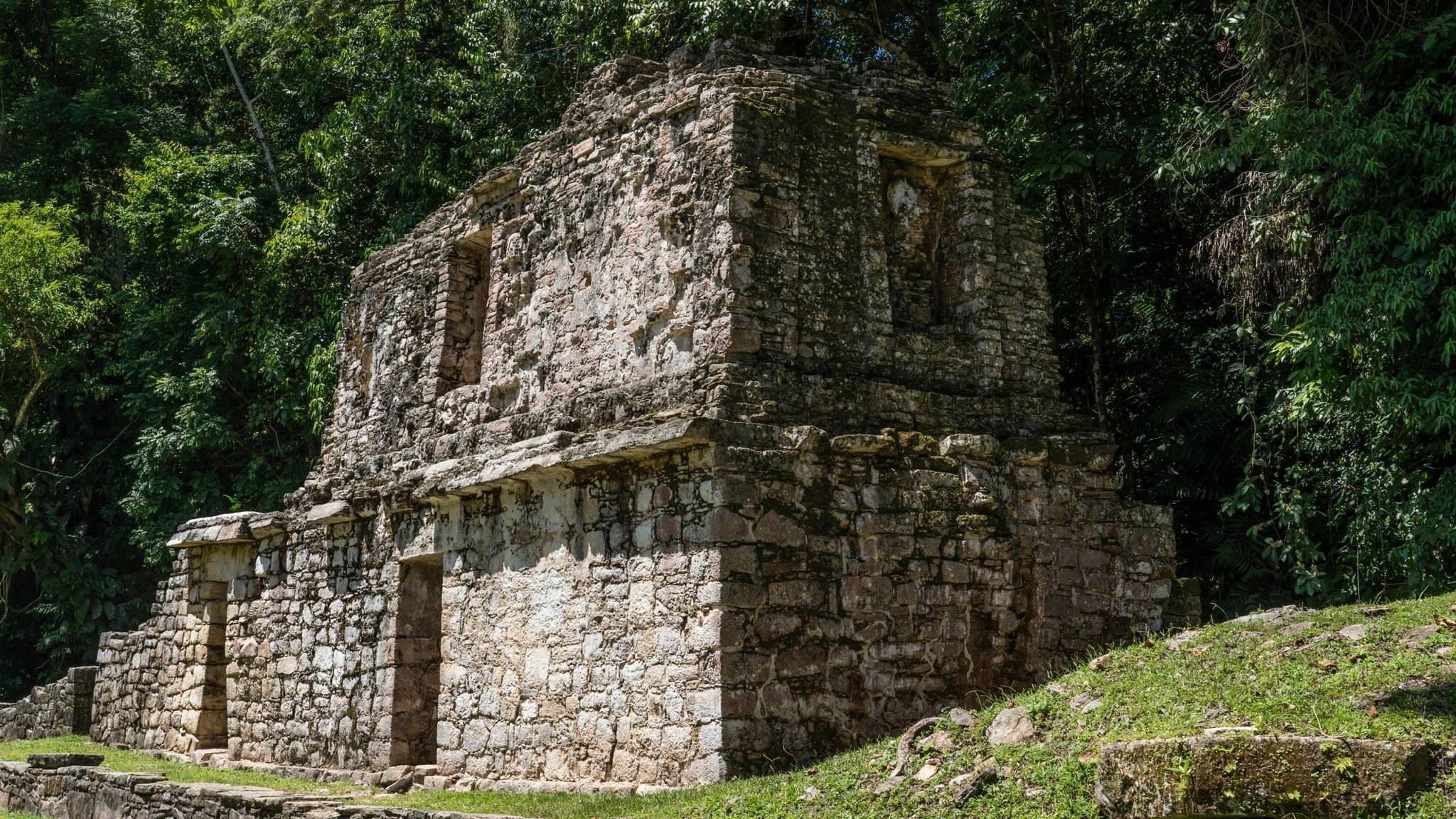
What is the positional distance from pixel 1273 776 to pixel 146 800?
Result: 853 centimetres

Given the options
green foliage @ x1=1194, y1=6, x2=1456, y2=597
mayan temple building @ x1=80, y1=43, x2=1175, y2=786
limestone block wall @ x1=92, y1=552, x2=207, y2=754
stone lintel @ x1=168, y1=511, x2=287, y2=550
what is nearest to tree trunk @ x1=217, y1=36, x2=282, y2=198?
limestone block wall @ x1=92, y1=552, x2=207, y2=754

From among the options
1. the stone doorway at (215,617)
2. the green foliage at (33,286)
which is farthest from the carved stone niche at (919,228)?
the green foliage at (33,286)

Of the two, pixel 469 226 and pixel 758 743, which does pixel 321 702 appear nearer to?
pixel 469 226

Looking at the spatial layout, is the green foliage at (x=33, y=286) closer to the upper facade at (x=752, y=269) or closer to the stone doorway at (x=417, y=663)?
the upper facade at (x=752, y=269)

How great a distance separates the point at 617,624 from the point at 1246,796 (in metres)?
4.06

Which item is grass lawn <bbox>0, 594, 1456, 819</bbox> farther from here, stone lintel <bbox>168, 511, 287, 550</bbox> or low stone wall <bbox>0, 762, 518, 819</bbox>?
stone lintel <bbox>168, 511, 287, 550</bbox>

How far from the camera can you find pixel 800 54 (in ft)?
51.2

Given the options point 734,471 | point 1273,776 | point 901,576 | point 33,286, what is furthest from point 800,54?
point 33,286

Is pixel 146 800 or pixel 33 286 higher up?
pixel 33 286

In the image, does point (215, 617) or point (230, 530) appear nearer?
point (230, 530)

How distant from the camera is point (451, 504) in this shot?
374 inches

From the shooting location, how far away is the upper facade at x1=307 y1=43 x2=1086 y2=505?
783 cm

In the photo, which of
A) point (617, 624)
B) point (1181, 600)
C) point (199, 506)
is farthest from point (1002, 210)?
point (199, 506)

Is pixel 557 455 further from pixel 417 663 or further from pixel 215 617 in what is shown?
pixel 215 617
